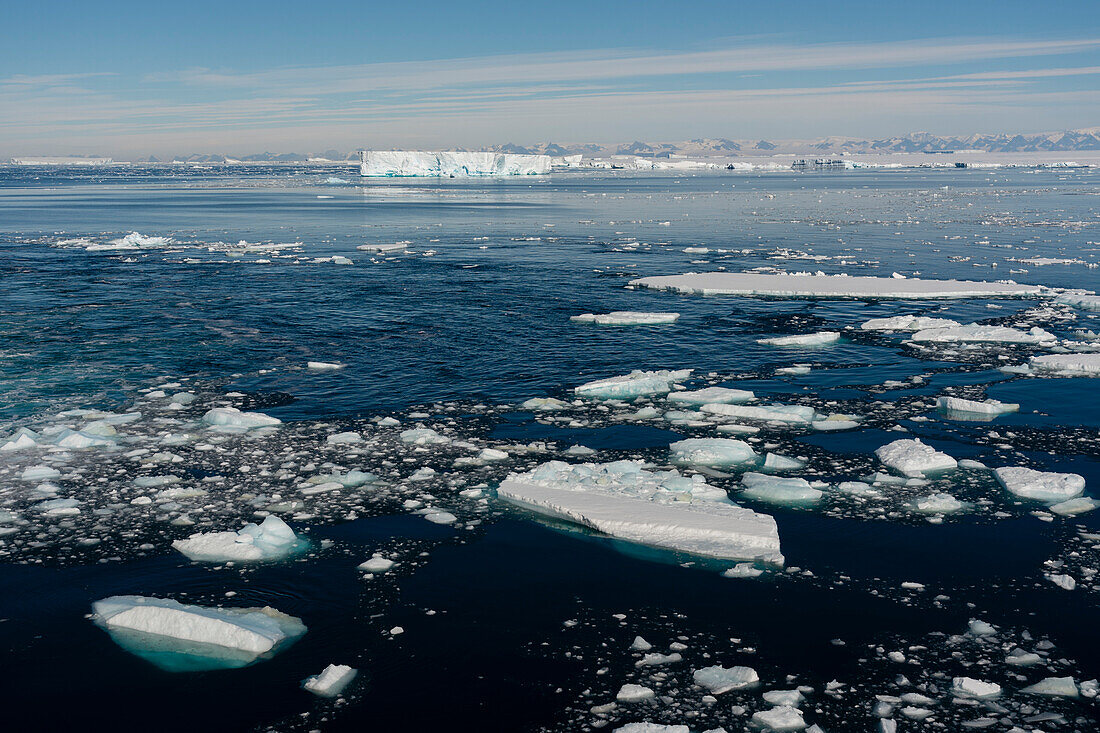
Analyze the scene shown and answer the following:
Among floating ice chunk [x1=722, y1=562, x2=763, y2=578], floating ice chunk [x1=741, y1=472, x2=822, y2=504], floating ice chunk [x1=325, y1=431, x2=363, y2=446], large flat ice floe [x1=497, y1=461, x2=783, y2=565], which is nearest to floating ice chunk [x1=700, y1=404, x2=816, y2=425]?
floating ice chunk [x1=741, y1=472, x2=822, y2=504]

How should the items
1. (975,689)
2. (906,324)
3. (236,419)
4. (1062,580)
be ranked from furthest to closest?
(906,324)
(236,419)
(1062,580)
(975,689)

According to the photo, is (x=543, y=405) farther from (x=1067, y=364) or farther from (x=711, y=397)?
(x=1067, y=364)

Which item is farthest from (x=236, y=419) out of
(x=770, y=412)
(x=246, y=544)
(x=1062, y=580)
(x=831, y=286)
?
(x=831, y=286)

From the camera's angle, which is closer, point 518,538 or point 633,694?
point 633,694

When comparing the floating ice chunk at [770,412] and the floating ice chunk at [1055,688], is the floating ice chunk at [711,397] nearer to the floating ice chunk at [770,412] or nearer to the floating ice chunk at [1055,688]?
the floating ice chunk at [770,412]

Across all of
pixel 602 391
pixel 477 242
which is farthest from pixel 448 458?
pixel 477 242

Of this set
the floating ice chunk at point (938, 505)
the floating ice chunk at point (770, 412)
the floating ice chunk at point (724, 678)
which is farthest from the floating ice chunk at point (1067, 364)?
the floating ice chunk at point (724, 678)

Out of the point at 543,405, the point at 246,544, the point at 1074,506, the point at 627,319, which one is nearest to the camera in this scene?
the point at 246,544
